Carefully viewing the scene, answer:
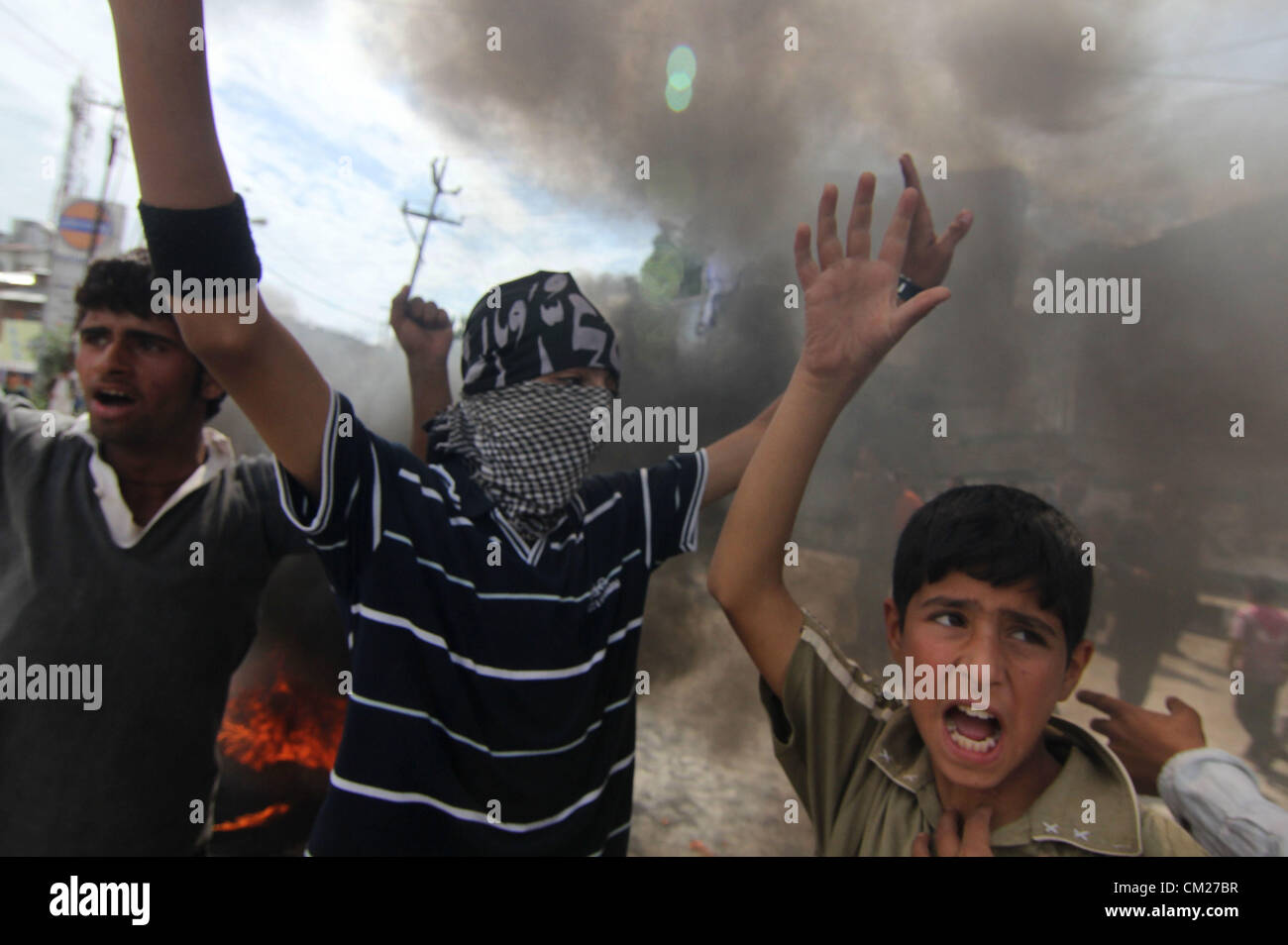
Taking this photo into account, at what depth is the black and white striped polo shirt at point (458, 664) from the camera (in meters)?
1.28

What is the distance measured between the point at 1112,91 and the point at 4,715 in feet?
11.0

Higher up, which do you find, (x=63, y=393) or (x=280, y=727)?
(x=63, y=393)

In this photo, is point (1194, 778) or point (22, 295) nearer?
point (1194, 778)

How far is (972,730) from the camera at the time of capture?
130cm

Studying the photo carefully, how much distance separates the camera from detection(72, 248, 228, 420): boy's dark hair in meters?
1.71

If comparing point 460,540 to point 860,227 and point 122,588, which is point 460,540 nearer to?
point 122,588

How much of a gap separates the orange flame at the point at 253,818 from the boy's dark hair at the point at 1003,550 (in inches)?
98.5

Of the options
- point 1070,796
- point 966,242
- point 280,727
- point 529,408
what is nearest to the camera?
point 1070,796

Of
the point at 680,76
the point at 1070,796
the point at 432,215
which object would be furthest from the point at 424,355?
the point at 1070,796

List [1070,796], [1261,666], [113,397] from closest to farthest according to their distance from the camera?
[1070,796] < [113,397] < [1261,666]

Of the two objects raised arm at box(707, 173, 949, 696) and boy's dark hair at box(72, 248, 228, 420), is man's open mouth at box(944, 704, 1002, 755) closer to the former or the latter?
raised arm at box(707, 173, 949, 696)

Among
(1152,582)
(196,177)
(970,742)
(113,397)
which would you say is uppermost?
(196,177)

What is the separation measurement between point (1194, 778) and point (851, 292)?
1307 mm
